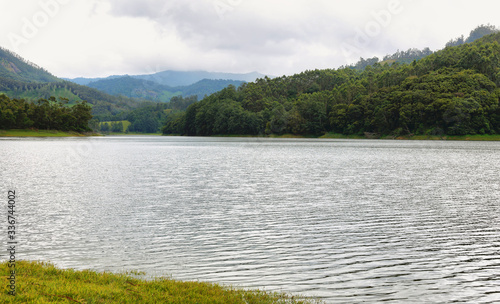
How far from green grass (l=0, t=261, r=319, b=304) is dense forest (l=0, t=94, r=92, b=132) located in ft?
546

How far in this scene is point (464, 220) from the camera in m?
21.2

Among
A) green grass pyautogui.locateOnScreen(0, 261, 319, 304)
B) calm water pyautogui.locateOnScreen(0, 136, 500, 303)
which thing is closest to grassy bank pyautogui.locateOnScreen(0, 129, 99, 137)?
calm water pyautogui.locateOnScreen(0, 136, 500, 303)

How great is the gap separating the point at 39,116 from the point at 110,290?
18762 cm

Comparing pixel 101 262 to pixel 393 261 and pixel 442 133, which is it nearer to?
pixel 393 261

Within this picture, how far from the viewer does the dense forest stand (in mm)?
157250

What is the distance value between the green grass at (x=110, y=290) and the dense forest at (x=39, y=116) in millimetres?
166536

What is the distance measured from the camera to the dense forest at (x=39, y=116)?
15725 cm

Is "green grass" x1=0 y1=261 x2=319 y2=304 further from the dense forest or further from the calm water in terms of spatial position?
the dense forest

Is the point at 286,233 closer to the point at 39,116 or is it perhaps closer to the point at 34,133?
the point at 34,133

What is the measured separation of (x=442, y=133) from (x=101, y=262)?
167839mm

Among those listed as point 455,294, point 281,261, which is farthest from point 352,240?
point 455,294

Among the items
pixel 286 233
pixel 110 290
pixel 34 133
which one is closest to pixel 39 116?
pixel 34 133

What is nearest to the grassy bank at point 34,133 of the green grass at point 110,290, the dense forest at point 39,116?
the dense forest at point 39,116

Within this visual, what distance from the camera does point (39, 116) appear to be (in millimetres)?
172750
